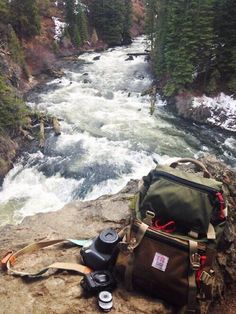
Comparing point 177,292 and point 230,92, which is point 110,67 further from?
point 177,292

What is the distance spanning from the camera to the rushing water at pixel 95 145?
1406 centimetres

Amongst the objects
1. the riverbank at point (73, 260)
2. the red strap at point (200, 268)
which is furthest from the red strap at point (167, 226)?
the riverbank at point (73, 260)

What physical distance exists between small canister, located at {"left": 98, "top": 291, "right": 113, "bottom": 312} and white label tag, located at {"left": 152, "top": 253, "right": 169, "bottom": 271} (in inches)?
23.8

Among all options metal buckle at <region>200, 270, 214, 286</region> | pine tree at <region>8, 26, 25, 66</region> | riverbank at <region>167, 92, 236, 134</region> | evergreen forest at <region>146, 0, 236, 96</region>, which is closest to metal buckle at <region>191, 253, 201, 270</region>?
metal buckle at <region>200, 270, 214, 286</region>

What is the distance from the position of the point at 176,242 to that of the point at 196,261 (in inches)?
10.4

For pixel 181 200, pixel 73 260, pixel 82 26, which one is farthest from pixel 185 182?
pixel 82 26

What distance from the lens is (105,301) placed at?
3557mm

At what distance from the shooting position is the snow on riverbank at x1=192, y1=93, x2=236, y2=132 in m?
21.0

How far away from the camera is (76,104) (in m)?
23.0

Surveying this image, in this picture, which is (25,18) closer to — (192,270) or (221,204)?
(221,204)

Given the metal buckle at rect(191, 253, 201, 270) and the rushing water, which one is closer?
the metal buckle at rect(191, 253, 201, 270)

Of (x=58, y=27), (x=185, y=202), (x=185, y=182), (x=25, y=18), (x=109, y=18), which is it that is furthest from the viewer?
(x=109, y=18)

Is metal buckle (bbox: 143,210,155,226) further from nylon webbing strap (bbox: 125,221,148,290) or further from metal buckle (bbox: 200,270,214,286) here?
metal buckle (bbox: 200,270,214,286)

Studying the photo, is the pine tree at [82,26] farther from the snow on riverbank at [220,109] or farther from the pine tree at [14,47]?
the snow on riverbank at [220,109]
